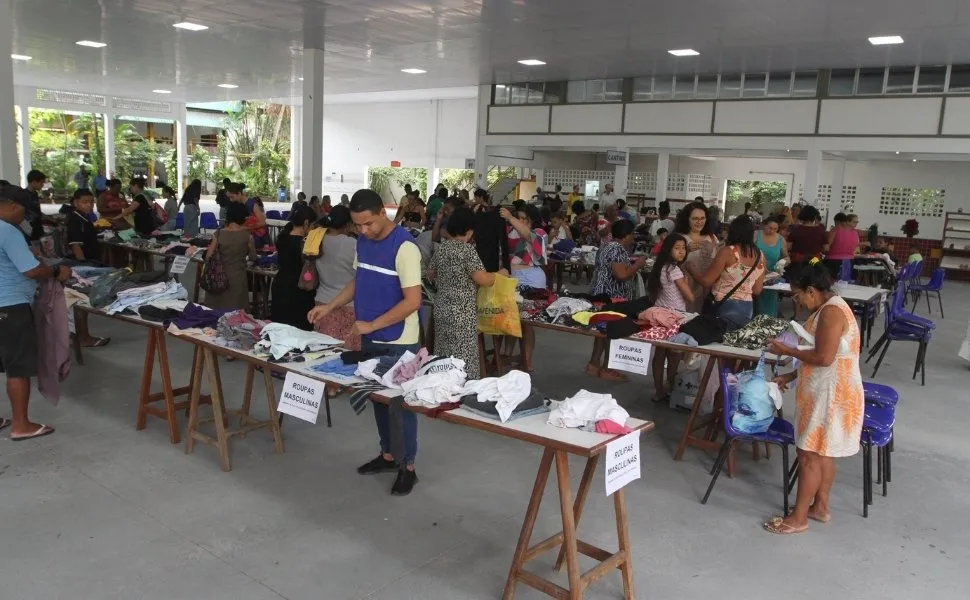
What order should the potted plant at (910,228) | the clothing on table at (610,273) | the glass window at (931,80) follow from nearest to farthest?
1. the clothing on table at (610,273)
2. the glass window at (931,80)
3. the potted plant at (910,228)

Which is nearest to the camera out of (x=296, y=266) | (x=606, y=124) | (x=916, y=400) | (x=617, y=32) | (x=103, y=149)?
(x=296, y=266)

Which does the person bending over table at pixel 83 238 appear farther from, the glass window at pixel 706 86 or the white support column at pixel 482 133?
the glass window at pixel 706 86

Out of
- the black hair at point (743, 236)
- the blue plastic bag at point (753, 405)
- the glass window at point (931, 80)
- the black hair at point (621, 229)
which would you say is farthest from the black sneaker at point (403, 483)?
the glass window at point (931, 80)

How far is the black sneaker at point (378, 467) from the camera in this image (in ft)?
13.4

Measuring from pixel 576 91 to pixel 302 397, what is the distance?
542 inches

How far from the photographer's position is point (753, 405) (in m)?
3.71

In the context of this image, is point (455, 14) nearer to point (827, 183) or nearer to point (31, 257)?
point (31, 257)

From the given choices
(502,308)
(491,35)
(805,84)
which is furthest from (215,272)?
(805,84)

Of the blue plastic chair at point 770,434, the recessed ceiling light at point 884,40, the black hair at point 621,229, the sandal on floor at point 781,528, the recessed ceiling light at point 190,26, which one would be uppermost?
the recessed ceiling light at point 884,40

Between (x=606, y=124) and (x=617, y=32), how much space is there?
5125mm

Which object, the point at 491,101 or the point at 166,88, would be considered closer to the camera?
the point at 491,101

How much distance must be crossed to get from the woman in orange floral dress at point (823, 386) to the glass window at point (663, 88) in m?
11.9

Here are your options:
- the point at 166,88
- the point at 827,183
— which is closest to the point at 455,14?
the point at 827,183

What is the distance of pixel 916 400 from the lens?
6105 mm
